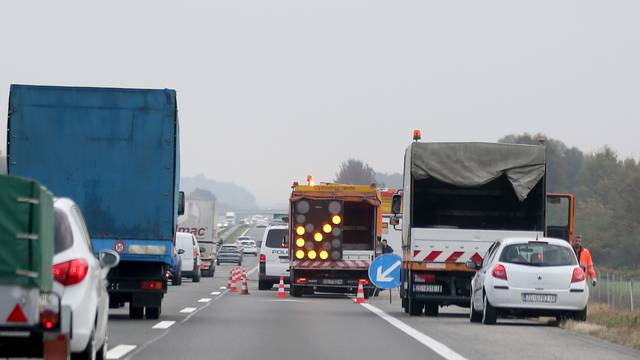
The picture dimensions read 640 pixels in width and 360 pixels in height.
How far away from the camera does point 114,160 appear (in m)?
21.6

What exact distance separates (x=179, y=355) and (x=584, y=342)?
6056mm

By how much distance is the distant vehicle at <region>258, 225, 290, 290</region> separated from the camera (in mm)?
39844

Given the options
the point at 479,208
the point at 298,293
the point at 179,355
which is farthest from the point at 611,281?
the point at 179,355

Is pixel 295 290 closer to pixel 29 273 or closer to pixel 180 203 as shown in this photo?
pixel 180 203

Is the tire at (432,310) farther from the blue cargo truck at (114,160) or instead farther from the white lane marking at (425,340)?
the blue cargo truck at (114,160)

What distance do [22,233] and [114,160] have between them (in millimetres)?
11435

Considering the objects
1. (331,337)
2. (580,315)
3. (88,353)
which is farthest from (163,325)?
(88,353)

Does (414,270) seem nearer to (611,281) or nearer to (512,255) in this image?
(512,255)

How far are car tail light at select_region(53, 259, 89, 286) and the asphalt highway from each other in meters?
3.77

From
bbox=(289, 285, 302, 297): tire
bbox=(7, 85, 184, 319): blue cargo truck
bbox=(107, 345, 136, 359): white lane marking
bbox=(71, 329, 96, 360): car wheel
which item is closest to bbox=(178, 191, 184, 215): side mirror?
bbox=(7, 85, 184, 319): blue cargo truck

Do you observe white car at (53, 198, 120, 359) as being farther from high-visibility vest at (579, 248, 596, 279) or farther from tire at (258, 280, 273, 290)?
tire at (258, 280, 273, 290)

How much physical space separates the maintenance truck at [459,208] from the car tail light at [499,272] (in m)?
2.53

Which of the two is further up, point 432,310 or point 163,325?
point 163,325

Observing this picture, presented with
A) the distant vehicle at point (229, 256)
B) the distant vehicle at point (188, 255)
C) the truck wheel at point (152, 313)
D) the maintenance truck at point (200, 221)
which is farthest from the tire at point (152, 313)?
the distant vehicle at point (229, 256)
